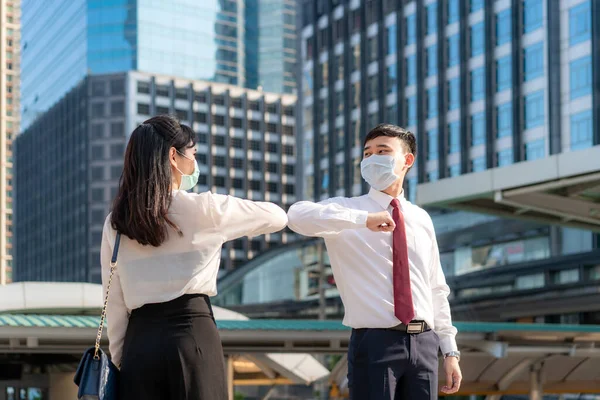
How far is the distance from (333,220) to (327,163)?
274 feet

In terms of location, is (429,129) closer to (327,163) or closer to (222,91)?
(327,163)

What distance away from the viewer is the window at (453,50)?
71688 millimetres

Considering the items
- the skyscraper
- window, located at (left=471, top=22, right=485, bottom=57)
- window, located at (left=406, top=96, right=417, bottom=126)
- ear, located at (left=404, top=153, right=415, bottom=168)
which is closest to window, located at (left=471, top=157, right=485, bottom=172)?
window, located at (left=471, top=22, right=485, bottom=57)

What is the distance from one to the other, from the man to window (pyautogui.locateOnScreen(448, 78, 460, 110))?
2666 inches

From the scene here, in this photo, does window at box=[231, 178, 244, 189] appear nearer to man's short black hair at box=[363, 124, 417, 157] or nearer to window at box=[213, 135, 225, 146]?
window at box=[213, 135, 225, 146]

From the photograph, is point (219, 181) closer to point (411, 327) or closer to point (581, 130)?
point (581, 130)

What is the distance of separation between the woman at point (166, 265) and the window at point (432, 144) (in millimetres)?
69818

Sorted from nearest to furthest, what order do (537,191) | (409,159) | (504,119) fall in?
(409,159) < (537,191) < (504,119)

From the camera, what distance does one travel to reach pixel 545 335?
57.4 feet

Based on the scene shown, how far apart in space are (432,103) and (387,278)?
70.9m

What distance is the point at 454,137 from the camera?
7150 cm

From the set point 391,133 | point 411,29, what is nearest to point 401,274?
point 391,133

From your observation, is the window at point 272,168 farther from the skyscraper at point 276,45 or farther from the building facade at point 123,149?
the skyscraper at point 276,45

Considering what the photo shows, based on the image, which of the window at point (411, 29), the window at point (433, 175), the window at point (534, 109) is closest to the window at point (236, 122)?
the window at point (411, 29)
